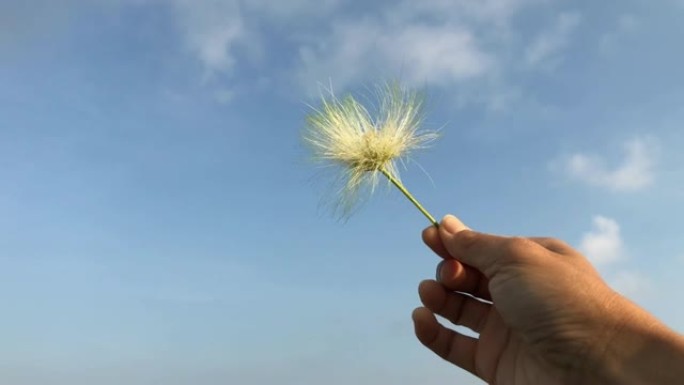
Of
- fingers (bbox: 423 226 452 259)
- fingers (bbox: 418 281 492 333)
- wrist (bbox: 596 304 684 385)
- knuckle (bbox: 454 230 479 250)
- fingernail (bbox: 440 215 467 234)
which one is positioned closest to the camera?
wrist (bbox: 596 304 684 385)

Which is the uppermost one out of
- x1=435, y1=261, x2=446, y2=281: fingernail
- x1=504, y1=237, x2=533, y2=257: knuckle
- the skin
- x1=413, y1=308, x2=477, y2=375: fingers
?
x1=435, y1=261, x2=446, y2=281: fingernail

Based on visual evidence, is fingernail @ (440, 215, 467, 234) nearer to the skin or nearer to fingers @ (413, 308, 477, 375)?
the skin

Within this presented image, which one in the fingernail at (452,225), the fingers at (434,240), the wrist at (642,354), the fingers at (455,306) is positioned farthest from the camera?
the fingers at (455,306)

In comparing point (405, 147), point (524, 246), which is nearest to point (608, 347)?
point (524, 246)

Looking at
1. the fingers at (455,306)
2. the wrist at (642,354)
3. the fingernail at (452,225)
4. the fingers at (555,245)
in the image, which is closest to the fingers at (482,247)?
the fingernail at (452,225)

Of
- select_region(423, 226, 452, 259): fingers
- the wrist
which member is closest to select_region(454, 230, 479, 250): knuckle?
select_region(423, 226, 452, 259): fingers

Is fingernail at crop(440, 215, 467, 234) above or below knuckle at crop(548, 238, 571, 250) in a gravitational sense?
above

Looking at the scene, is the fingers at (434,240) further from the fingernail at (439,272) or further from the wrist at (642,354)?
the wrist at (642,354)
